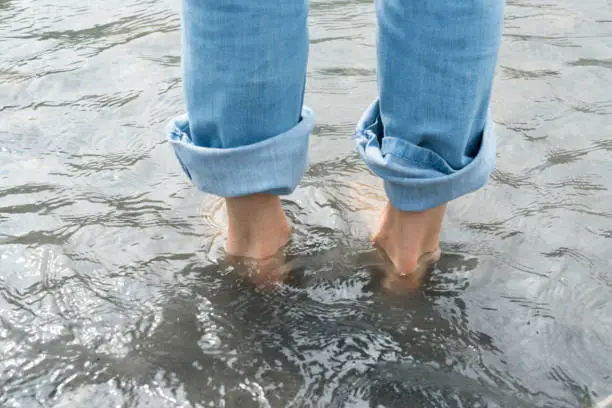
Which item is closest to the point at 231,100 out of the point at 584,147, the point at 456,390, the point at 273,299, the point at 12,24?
the point at 273,299

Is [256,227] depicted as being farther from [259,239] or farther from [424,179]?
[424,179]

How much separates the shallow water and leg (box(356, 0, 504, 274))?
0.27 meters

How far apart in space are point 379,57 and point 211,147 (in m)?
0.39

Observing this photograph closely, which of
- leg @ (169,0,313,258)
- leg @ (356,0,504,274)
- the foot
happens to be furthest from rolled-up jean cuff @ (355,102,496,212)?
the foot

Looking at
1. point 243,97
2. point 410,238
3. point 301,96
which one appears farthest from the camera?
point 410,238

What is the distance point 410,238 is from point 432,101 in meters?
0.34

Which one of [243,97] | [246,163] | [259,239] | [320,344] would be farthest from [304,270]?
[243,97]

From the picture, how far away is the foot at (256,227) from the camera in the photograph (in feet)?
4.94

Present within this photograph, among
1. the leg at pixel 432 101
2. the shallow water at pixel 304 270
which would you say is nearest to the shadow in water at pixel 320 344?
the shallow water at pixel 304 270

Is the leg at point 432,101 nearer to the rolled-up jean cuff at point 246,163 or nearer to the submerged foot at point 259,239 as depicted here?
the rolled-up jean cuff at point 246,163

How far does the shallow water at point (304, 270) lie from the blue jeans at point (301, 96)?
0.27 meters

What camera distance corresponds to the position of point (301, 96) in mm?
1426

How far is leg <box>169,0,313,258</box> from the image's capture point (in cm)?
128

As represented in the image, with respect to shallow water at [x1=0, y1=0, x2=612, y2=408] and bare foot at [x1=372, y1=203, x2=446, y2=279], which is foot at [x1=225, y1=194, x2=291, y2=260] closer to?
shallow water at [x1=0, y1=0, x2=612, y2=408]
